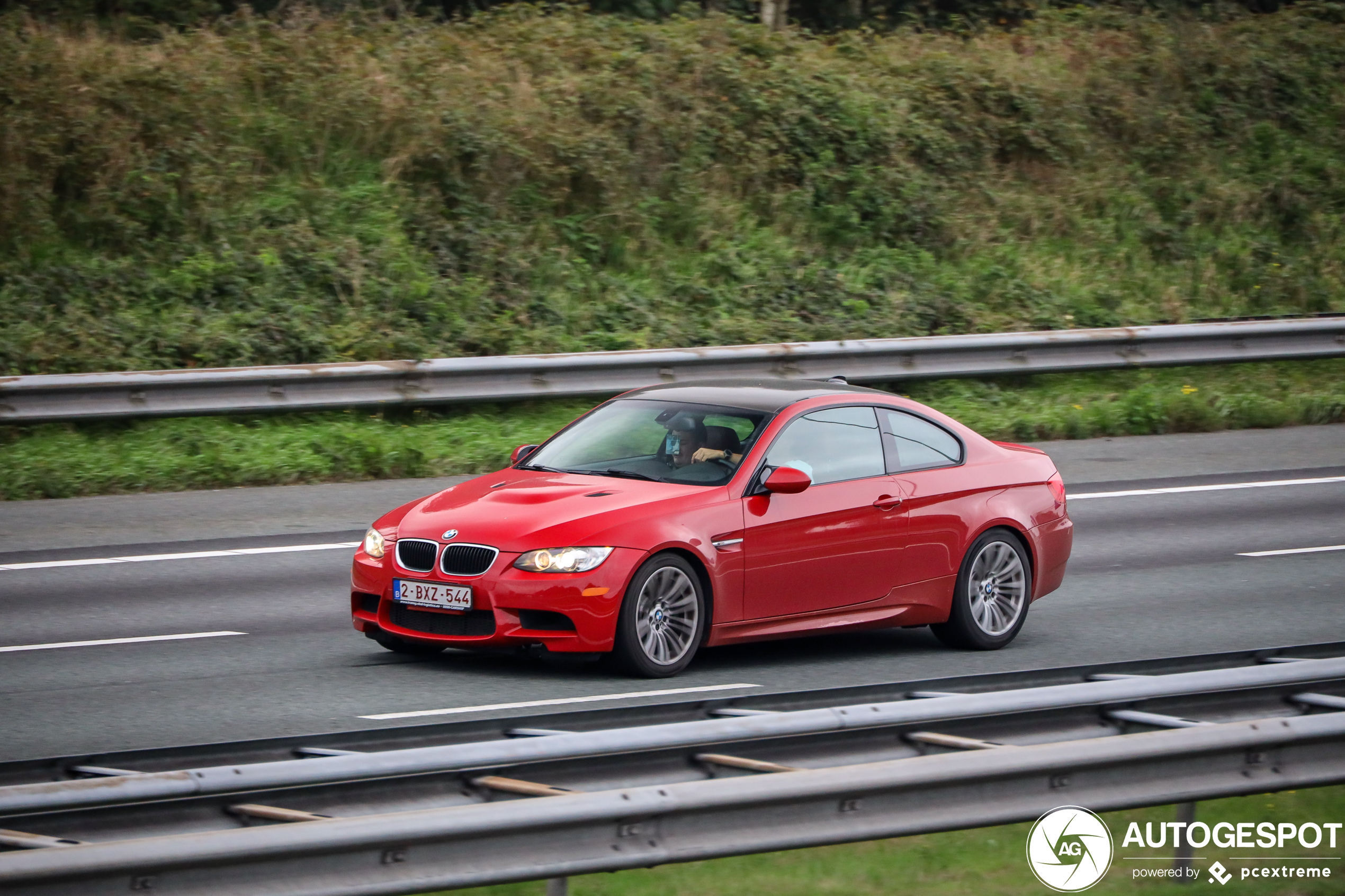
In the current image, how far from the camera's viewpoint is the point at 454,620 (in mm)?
8688

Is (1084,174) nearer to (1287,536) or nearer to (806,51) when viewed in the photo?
(806,51)

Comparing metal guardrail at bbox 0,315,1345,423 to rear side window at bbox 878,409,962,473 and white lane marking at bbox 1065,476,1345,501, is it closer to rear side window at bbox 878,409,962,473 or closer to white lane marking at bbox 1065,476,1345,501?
white lane marking at bbox 1065,476,1345,501

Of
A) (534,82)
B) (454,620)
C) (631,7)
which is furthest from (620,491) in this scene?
(631,7)

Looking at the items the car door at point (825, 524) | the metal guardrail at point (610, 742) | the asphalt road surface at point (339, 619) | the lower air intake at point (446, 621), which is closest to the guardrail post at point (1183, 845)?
the metal guardrail at point (610, 742)

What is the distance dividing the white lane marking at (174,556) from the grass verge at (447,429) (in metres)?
2.67

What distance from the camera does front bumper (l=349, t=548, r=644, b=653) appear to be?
846cm

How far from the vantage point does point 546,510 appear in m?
8.78

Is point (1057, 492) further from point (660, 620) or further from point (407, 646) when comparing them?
point (407, 646)

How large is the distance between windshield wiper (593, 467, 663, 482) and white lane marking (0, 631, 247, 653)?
2.44 meters

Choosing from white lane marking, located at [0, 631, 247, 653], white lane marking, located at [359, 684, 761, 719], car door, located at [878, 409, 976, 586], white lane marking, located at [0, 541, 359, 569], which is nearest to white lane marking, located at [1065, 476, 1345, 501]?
car door, located at [878, 409, 976, 586]

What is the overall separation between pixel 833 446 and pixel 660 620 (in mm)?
1612

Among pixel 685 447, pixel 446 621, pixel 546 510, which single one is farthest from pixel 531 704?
pixel 685 447

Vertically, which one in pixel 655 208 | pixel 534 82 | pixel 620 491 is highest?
pixel 534 82

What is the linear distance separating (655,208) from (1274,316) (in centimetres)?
870
